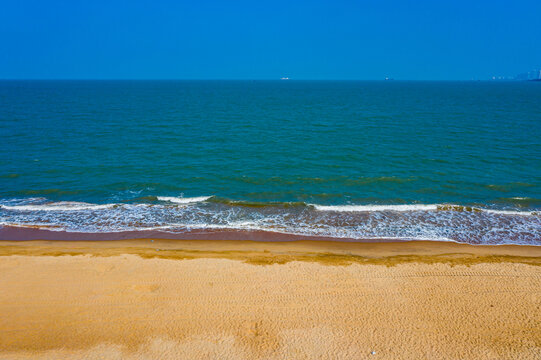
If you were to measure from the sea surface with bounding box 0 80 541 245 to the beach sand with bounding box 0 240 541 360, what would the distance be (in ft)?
7.43

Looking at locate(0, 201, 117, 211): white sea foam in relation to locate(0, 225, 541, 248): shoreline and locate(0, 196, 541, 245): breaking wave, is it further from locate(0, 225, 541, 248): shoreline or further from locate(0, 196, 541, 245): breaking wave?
locate(0, 225, 541, 248): shoreline

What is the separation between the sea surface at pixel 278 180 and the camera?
18172 millimetres

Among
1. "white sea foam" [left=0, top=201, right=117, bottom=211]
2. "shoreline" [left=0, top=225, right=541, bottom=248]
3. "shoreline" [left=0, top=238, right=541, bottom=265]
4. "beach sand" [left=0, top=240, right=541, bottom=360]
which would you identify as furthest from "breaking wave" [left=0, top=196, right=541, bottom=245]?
"beach sand" [left=0, top=240, right=541, bottom=360]

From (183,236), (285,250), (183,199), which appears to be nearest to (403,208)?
(285,250)

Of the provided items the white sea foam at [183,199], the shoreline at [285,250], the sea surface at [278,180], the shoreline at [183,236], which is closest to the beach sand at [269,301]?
the shoreline at [285,250]

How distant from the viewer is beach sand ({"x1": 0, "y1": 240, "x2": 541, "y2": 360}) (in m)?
9.98

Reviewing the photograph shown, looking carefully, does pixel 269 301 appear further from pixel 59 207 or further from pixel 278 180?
pixel 59 207

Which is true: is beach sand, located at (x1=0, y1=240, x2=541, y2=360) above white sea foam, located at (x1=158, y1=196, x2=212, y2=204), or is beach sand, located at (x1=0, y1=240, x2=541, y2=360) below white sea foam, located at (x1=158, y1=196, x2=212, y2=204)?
below

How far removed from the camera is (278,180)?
24.2m

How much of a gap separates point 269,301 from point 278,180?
13064mm

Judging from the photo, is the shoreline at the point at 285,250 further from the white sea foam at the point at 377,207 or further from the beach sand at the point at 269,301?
the white sea foam at the point at 377,207

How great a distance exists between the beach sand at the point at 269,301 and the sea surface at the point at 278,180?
2265mm

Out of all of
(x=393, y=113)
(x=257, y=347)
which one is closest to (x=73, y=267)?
(x=257, y=347)

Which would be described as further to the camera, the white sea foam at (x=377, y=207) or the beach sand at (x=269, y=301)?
the white sea foam at (x=377, y=207)
